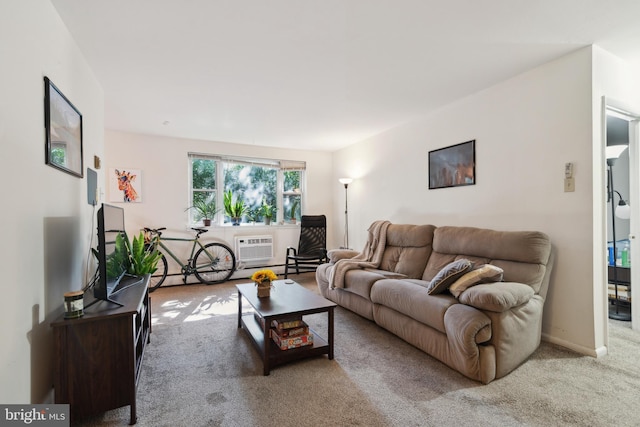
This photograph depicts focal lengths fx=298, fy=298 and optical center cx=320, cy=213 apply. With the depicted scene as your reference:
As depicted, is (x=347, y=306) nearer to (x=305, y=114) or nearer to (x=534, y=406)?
(x=534, y=406)

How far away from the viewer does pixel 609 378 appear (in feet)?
6.57

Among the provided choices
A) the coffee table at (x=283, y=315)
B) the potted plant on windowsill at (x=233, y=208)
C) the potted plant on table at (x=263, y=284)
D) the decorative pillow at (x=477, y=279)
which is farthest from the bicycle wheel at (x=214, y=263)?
the decorative pillow at (x=477, y=279)

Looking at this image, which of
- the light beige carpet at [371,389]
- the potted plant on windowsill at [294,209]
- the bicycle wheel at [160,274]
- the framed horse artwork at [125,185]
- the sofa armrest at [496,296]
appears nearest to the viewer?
the light beige carpet at [371,389]

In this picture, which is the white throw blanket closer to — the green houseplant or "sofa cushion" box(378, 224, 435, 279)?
"sofa cushion" box(378, 224, 435, 279)

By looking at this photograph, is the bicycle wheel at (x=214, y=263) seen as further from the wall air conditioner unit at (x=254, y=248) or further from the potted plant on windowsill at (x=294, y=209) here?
the potted plant on windowsill at (x=294, y=209)

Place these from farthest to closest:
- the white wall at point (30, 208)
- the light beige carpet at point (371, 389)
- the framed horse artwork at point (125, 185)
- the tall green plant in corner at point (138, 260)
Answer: the framed horse artwork at point (125, 185) → the tall green plant in corner at point (138, 260) → the light beige carpet at point (371, 389) → the white wall at point (30, 208)

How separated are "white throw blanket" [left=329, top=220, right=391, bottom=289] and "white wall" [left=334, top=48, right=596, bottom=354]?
58 centimetres

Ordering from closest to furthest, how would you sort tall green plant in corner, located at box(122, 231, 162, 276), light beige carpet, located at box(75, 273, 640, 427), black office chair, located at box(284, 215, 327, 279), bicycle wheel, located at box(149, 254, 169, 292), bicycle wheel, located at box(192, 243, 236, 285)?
light beige carpet, located at box(75, 273, 640, 427), tall green plant in corner, located at box(122, 231, 162, 276), bicycle wheel, located at box(149, 254, 169, 292), bicycle wheel, located at box(192, 243, 236, 285), black office chair, located at box(284, 215, 327, 279)

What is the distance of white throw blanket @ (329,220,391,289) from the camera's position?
3.35 m

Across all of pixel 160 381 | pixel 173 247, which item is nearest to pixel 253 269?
pixel 173 247

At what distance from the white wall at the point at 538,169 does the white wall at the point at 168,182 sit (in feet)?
9.49

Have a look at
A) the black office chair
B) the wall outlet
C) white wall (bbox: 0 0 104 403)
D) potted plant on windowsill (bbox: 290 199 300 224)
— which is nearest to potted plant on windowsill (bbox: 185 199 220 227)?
potted plant on windowsill (bbox: 290 199 300 224)

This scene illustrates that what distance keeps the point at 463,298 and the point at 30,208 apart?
2610mm

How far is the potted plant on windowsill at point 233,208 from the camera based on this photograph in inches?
203
